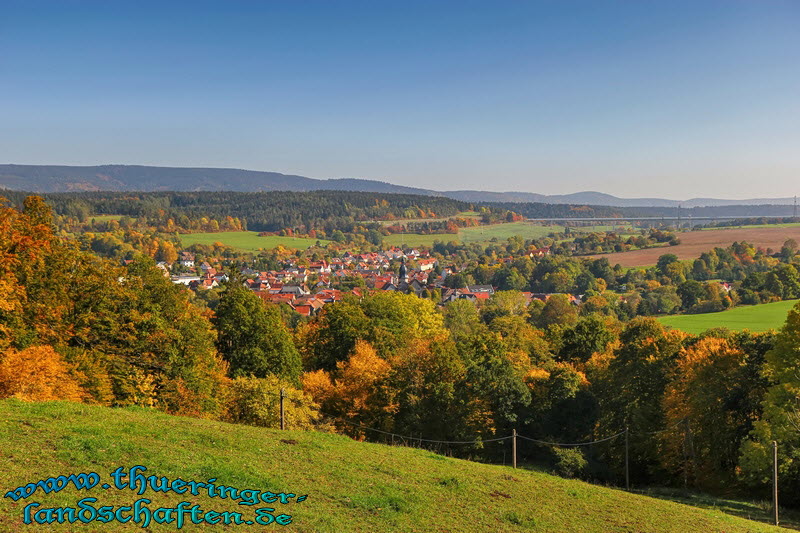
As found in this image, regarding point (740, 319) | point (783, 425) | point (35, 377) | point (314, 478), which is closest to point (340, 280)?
point (740, 319)

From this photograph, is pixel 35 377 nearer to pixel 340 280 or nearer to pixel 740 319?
pixel 740 319

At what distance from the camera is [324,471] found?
14.9 meters

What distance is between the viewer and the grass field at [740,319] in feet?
228

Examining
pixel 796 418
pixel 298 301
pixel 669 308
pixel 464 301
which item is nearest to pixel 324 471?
pixel 796 418

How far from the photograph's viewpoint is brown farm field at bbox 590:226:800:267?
143 metres

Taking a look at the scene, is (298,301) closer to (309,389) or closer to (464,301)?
(464,301)

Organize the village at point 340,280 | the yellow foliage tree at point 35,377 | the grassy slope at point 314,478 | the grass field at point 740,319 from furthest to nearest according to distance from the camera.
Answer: the village at point 340,280 → the grass field at point 740,319 → the yellow foliage tree at point 35,377 → the grassy slope at point 314,478

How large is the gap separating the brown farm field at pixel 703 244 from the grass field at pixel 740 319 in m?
54.4

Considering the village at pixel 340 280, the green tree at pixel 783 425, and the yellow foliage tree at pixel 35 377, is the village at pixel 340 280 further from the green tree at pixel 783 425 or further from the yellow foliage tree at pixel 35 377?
the green tree at pixel 783 425

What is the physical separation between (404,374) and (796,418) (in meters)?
18.1

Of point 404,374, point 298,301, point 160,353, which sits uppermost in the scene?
point 160,353

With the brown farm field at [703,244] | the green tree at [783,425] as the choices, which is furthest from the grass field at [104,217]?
the green tree at [783,425]

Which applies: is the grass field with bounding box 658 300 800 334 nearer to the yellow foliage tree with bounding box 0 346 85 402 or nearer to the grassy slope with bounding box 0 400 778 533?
the grassy slope with bounding box 0 400 778 533

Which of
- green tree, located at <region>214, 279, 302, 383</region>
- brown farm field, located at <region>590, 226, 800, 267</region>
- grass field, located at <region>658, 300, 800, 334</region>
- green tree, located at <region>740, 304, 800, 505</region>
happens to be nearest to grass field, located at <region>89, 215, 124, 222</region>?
brown farm field, located at <region>590, 226, 800, 267</region>
